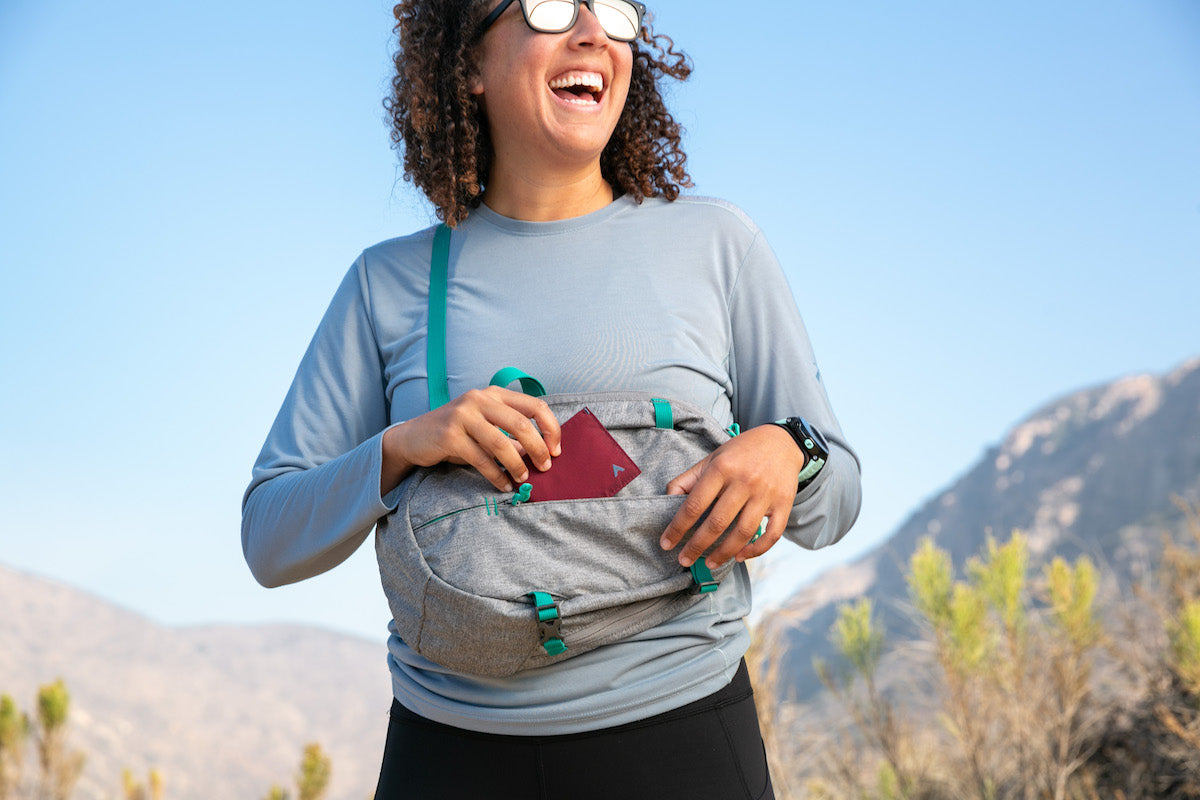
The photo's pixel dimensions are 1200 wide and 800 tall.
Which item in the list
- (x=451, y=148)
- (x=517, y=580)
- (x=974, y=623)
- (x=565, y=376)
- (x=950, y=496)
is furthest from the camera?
(x=950, y=496)

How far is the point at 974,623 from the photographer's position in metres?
4.04

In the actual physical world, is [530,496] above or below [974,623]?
above

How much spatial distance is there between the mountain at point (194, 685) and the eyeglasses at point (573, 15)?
2706cm

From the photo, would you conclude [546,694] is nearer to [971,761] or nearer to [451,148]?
[451,148]

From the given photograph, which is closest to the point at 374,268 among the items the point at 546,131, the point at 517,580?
the point at 546,131

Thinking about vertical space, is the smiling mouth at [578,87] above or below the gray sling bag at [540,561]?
above

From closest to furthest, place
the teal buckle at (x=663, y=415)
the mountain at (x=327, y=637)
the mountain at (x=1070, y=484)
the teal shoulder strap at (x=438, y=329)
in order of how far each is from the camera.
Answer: the teal buckle at (x=663, y=415) → the teal shoulder strap at (x=438, y=329) → the mountain at (x=327, y=637) → the mountain at (x=1070, y=484)

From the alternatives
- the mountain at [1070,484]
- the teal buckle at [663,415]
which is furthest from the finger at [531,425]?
the mountain at [1070,484]

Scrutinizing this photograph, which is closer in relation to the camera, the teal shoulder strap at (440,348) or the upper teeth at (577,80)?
the teal shoulder strap at (440,348)

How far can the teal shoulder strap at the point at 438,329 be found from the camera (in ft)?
3.69

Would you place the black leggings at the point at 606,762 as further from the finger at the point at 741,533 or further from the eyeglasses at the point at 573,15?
the eyeglasses at the point at 573,15

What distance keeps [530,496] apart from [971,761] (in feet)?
12.6

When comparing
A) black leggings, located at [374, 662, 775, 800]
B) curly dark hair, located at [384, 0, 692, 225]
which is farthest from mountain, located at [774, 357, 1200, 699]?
black leggings, located at [374, 662, 775, 800]

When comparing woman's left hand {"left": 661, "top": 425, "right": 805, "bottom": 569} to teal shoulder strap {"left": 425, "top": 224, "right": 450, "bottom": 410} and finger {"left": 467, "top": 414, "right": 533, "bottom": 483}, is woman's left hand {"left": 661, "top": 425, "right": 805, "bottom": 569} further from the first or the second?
teal shoulder strap {"left": 425, "top": 224, "right": 450, "bottom": 410}
